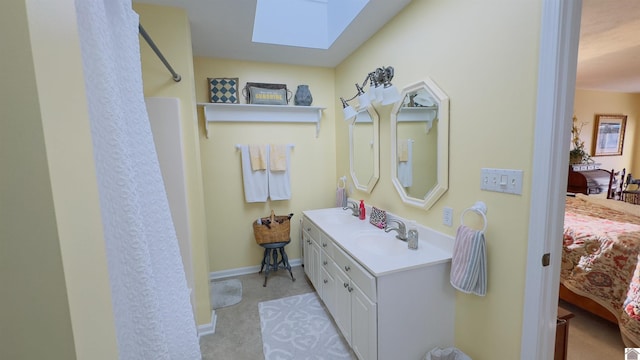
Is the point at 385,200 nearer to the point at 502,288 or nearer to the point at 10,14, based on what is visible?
the point at 502,288

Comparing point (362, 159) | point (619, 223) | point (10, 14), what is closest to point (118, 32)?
point (10, 14)

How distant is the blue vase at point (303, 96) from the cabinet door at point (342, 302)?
1.90 meters

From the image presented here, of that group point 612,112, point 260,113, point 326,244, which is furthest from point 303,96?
point 612,112

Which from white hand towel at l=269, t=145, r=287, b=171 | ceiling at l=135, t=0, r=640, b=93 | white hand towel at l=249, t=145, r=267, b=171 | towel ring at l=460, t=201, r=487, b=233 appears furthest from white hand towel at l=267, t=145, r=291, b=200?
towel ring at l=460, t=201, r=487, b=233

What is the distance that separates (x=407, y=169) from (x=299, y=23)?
1.77m

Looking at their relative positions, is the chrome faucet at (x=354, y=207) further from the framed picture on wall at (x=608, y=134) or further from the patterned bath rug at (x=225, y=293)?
the framed picture on wall at (x=608, y=134)

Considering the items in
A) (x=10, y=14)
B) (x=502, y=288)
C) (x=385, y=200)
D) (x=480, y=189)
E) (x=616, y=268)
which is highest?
(x=10, y=14)

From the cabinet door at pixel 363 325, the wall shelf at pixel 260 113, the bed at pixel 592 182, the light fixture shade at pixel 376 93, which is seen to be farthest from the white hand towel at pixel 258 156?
the bed at pixel 592 182

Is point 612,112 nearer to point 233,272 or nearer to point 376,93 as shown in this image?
point 376,93

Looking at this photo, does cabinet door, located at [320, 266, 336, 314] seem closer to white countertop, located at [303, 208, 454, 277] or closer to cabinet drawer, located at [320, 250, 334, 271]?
cabinet drawer, located at [320, 250, 334, 271]

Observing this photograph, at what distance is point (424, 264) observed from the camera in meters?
1.54

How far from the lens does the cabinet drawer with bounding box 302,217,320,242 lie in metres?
2.50

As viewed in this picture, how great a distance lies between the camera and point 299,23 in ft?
8.49

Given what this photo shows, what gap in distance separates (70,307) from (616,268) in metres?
3.13
